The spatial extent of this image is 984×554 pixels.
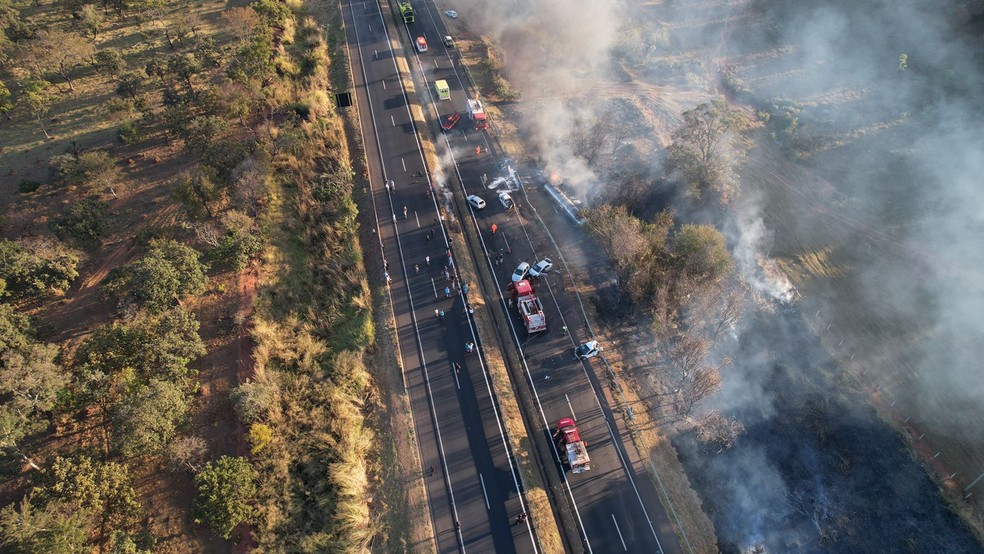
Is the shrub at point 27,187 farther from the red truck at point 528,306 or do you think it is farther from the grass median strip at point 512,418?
the red truck at point 528,306

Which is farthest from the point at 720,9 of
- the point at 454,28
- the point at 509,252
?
the point at 509,252

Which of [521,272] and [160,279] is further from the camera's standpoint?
[521,272]

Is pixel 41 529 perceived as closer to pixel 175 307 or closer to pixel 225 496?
pixel 225 496

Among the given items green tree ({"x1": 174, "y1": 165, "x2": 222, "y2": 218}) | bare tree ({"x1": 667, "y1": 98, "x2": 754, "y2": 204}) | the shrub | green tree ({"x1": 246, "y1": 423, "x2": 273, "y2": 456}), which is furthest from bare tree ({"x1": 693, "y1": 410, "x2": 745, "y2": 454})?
the shrub

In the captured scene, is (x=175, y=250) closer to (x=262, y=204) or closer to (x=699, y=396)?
(x=262, y=204)

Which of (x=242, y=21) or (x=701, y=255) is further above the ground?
(x=242, y=21)

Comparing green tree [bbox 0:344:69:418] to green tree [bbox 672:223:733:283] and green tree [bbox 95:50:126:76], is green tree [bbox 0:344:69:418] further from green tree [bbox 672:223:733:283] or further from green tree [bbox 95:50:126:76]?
green tree [bbox 672:223:733:283]


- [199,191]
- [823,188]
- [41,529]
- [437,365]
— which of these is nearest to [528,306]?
[437,365]
